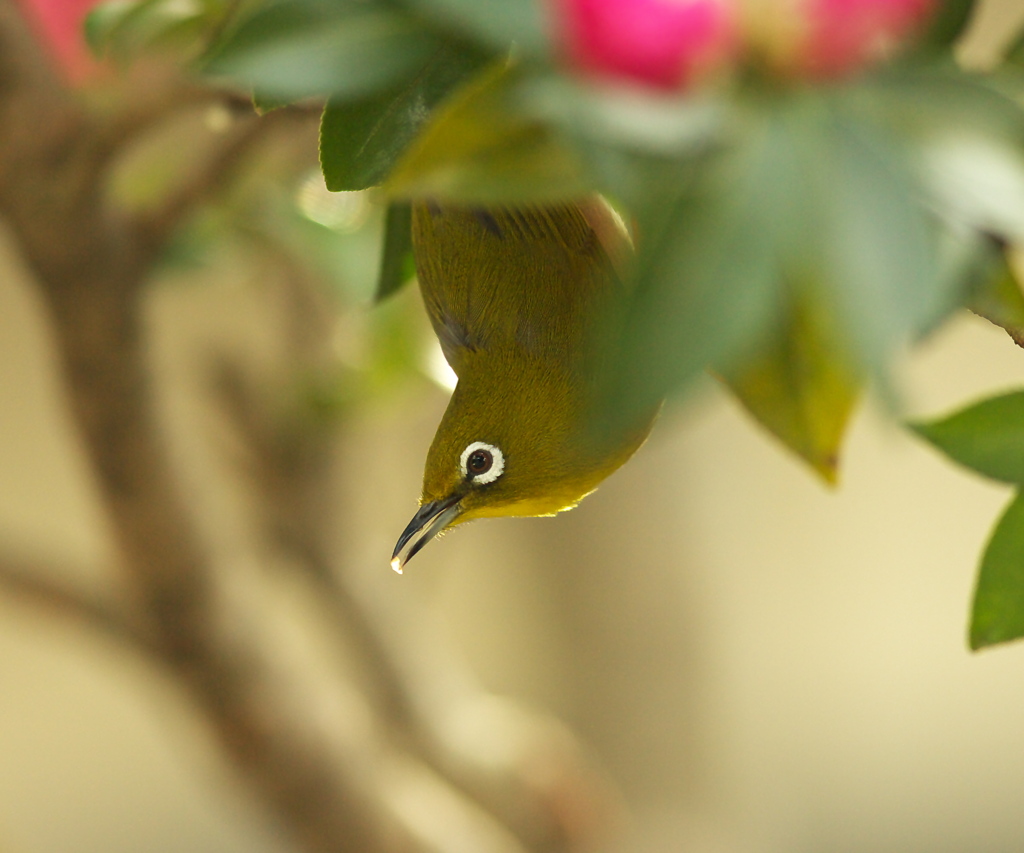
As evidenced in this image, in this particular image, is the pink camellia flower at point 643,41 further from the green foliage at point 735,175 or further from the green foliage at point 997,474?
the green foliage at point 997,474

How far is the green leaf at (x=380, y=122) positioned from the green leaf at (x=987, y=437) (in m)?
0.13

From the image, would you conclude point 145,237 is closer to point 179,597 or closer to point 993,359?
point 179,597

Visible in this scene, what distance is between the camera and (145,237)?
1.93ft

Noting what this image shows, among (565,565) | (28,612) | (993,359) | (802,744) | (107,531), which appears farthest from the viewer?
(802,744)

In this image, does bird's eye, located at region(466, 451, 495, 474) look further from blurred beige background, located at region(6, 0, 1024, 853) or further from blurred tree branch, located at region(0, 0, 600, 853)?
blurred beige background, located at region(6, 0, 1024, 853)

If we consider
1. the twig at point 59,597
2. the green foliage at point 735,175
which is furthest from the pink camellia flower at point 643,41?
the twig at point 59,597

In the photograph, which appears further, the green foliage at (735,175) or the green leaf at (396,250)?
the green leaf at (396,250)

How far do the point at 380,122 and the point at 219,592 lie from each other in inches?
21.8

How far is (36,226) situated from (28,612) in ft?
1.37

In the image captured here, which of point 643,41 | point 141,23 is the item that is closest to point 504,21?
point 643,41

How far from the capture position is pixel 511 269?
0.96ft

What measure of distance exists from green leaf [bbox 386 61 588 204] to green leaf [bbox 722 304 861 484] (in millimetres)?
41

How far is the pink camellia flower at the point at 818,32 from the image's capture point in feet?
0.55

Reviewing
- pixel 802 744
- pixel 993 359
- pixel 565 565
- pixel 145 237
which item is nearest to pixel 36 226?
pixel 145 237
